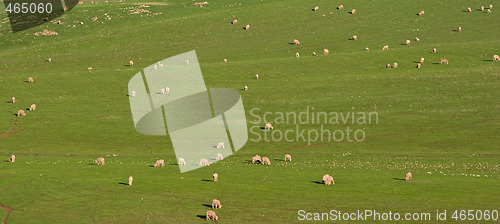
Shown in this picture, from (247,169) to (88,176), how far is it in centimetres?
1244

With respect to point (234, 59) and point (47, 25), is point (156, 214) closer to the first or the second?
point (234, 59)

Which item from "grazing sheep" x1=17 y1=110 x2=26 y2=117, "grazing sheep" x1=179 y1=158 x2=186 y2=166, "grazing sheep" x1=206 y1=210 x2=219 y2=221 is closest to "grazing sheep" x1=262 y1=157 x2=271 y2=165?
"grazing sheep" x1=179 y1=158 x2=186 y2=166

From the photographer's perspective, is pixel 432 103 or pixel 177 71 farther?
pixel 177 71

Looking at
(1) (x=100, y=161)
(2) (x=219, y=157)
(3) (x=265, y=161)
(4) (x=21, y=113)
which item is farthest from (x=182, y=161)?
(4) (x=21, y=113)

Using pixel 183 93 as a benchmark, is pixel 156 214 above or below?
above

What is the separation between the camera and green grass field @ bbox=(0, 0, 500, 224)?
41062mm

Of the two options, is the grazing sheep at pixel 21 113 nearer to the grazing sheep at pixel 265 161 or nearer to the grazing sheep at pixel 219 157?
the grazing sheep at pixel 219 157

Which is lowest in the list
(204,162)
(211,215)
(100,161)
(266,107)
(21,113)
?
(21,113)

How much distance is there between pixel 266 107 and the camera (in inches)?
2729

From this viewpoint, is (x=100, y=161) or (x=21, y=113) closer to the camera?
(x=100, y=161)

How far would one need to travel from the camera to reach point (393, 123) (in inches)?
2479

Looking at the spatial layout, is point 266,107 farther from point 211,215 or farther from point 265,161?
point 211,215

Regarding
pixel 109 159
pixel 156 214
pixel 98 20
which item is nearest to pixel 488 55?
pixel 109 159

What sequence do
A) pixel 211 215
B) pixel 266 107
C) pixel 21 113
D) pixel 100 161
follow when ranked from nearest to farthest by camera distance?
pixel 211 215
pixel 100 161
pixel 21 113
pixel 266 107
